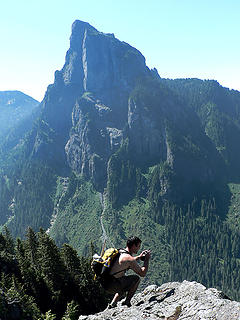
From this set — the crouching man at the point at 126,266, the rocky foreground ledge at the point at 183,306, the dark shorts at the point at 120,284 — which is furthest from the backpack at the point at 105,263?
the rocky foreground ledge at the point at 183,306

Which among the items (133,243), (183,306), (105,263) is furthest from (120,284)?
(183,306)

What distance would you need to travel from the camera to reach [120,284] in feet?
47.3

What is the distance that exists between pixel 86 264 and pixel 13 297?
19.9 meters

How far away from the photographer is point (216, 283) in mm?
192625

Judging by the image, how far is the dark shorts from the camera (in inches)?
554

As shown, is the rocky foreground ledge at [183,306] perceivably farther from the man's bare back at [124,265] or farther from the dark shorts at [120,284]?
the man's bare back at [124,265]

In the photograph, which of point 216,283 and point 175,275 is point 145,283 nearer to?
point 175,275

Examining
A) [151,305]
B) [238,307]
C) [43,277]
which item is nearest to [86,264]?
[43,277]

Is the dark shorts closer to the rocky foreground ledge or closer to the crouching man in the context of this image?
the crouching man

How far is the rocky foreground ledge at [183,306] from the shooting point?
587 inches

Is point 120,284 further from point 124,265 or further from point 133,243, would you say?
point 133,243

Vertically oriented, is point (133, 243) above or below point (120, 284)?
above

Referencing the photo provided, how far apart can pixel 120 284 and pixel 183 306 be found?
19.6 feet

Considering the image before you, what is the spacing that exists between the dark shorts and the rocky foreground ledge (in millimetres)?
3687
